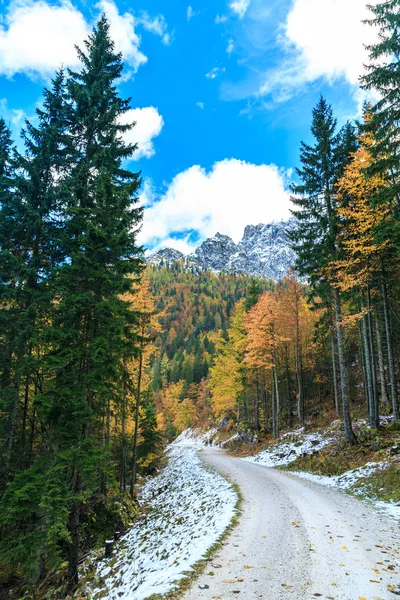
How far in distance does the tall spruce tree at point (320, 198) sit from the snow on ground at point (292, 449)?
3.74m

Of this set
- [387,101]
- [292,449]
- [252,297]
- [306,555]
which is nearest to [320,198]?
[387,101]

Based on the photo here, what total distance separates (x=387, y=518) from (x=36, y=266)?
1431 centimetres

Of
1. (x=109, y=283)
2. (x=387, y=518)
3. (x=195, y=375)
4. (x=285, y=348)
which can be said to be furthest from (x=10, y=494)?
(x=195, y=375)

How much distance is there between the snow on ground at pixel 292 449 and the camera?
1783 centimetres

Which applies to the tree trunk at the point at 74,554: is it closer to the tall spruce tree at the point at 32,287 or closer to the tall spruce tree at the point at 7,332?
the tall spruce tree at the point at 32,287

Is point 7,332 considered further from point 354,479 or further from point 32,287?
point 354,479

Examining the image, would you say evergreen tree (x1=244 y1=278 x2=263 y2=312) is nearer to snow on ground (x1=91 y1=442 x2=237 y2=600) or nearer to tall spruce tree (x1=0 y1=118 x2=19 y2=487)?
snow on ground (x1=91 y1=442 x2=237 y2=600)

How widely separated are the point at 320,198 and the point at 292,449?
49.9ft

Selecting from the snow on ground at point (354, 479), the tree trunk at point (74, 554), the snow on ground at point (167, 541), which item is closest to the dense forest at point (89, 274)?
the tree trunk at point (74, 554)

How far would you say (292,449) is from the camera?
762 inches

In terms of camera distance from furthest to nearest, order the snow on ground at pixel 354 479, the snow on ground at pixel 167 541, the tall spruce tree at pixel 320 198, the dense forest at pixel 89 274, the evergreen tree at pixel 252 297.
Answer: the evergreen tree at pixel 252 297
the tall spruce tree at pixel 320 198
the snow on ground at pixel 354 479
the dense forest at pixel 89 274
the snow on ground at pixel 167 541

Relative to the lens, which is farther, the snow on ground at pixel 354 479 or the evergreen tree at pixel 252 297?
the evergreen tree at pixel 252 297

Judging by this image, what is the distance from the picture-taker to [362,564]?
527cm

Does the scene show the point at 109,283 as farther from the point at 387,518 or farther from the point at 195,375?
the point at 195,375
